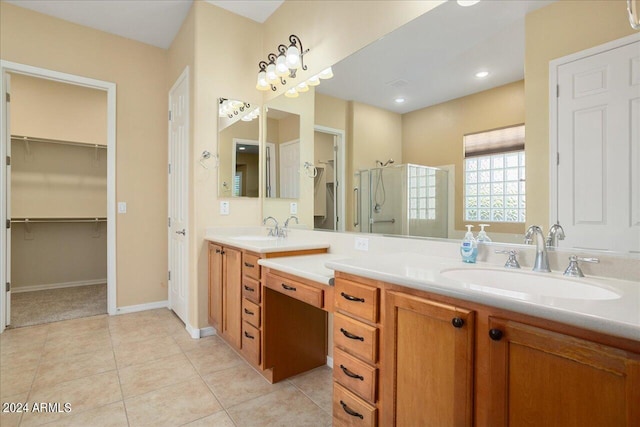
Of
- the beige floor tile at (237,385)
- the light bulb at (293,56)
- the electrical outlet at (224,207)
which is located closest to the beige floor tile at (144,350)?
the beige floor tile at (237,385)

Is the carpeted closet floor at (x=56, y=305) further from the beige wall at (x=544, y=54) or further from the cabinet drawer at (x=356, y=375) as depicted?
the beige wall at (x=544, y=54)

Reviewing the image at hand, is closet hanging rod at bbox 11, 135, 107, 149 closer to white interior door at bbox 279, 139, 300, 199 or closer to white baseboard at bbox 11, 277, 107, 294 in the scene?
white baseboard at bbox 11, 277, 107, 294

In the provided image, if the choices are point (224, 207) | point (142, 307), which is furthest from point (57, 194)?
point (224, 207)

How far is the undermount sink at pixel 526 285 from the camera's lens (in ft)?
3.17

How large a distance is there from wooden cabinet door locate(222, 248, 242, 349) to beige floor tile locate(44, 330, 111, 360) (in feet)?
3.20

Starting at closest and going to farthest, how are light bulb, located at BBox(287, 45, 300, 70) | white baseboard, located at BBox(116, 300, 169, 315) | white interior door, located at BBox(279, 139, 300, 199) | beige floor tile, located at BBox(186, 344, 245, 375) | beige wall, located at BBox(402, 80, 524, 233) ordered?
beige wall, located at BBox(402, 80, 524, 233)
beige floor tile, located at BBox(186, 344, 245, 375)
light bulb, located at BBox(287, 45, 300, 70)
white interior door, located at BBox(279, 139, 300, 199)
white baseboard, located at BBox(116, 300, 169, 315)

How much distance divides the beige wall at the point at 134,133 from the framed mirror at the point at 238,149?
1173 mm

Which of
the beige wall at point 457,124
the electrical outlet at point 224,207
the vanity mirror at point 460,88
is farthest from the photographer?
the electrical outlet at point 224,207

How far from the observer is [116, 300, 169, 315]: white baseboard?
11.2 ft

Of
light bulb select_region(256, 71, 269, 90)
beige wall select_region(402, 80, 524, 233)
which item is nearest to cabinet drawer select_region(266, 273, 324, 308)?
beige wall select_region(402, 80, 524, 233)

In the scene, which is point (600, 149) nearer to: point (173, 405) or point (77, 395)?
point (173, 405)

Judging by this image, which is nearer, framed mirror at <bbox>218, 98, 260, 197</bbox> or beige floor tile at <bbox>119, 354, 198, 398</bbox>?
beige floor tile at <bbox>119, 354, 198, 398</bbox>

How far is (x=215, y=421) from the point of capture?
65.9 inches

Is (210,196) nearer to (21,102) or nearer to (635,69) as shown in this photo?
(635,69)
